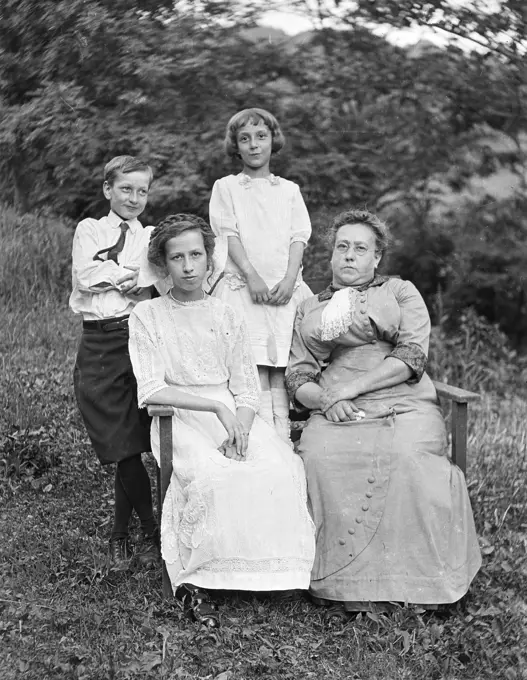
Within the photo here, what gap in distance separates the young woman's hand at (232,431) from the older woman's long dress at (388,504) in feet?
0.98

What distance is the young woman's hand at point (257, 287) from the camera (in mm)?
4555

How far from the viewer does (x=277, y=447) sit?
4.18m

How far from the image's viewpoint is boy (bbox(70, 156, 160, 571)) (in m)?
4.35

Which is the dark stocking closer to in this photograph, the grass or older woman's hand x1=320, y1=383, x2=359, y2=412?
the grass

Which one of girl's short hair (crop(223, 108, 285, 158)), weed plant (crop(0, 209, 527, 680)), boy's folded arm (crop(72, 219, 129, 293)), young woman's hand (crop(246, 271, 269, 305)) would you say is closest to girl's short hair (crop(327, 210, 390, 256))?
young woman's hand (crop(246, 271, 269, 305))

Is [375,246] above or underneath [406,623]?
above

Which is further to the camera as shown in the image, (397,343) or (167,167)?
(167,167)

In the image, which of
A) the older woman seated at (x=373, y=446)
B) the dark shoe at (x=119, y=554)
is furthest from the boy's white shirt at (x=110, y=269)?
the dark shoe at (x=119, y=554)

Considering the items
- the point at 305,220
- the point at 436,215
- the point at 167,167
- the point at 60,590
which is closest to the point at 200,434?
the point at 60,590

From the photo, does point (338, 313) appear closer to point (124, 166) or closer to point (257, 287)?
point (257, 287)

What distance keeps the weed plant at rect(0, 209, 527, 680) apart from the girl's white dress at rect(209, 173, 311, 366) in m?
1.23

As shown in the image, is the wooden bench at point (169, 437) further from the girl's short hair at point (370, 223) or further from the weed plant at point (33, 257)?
the weed plant at point (33, 257)

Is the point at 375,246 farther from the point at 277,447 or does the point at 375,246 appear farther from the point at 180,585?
the point at 180,585

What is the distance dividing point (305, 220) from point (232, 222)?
38 centimetres
